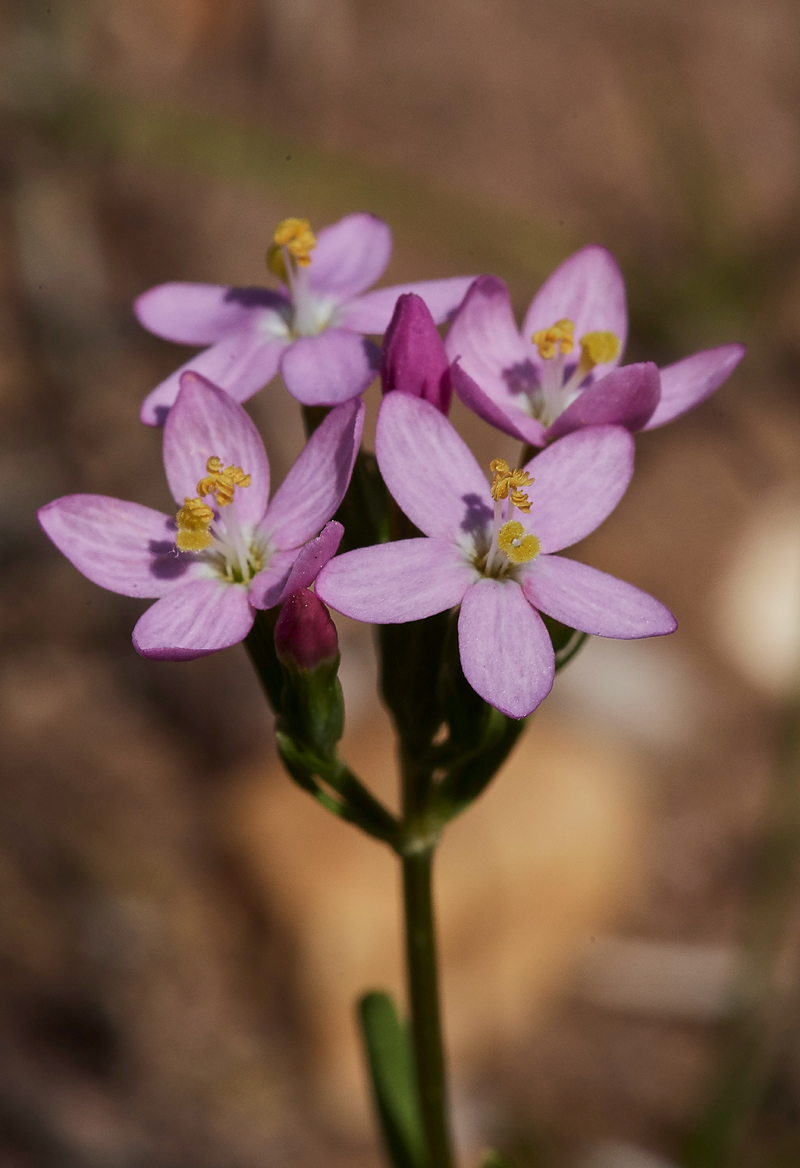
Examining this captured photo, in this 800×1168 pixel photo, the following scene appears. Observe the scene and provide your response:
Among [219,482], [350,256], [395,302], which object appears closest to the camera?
[219,482]

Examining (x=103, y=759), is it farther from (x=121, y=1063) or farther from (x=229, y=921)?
(x=121, y=1063)

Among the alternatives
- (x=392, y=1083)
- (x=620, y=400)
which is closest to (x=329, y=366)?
(x=620, y=400)

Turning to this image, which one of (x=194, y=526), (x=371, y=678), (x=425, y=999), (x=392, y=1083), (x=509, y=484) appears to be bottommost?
(x=392, y=1083)

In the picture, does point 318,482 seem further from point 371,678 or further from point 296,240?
point 371,678

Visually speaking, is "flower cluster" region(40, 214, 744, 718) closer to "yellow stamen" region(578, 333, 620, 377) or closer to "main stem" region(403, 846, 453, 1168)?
"yellow stamen" region(578, 333, 620, 377)

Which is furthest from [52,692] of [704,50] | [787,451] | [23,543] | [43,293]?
[704,50]
